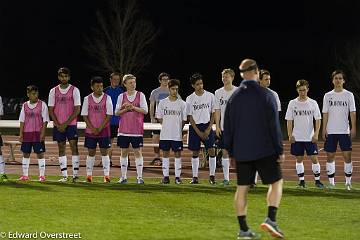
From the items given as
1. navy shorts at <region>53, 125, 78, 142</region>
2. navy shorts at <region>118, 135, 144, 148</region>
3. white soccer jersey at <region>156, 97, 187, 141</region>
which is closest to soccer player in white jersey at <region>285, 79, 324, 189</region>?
white soccer jersey at <region>156, 97, 187, 141</region>

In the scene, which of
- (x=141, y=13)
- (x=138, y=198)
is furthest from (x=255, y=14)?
(x=138, y=198)

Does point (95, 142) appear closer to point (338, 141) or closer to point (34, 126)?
point (34, 126)

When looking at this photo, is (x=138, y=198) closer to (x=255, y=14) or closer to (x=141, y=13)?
(x=141, y=13)

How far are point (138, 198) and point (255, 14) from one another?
46868 millimetres

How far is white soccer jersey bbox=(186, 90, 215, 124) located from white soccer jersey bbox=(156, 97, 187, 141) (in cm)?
21

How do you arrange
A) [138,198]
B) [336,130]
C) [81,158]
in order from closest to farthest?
[138,198] → [336,130] → [81,158]

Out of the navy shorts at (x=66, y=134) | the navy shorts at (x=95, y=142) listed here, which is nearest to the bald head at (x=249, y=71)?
the navy shorts at (x=95, y=142)

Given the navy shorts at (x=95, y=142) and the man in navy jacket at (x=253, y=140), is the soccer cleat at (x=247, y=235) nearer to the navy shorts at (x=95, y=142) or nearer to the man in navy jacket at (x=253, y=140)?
the man in navy jacket at (x=253, y=140)

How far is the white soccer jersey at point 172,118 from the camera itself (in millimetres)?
15008

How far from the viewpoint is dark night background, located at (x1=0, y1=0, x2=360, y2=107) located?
178 ft

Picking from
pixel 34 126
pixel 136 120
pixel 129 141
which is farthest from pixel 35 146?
pixel 136 120

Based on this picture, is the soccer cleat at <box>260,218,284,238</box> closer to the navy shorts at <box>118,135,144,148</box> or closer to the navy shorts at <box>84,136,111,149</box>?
the navy shorts at <box>118,135,144,148</box>

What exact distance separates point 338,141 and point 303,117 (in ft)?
2.57

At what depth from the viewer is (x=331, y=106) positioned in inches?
569
